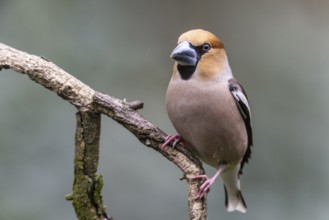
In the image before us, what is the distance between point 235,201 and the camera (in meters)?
2.80

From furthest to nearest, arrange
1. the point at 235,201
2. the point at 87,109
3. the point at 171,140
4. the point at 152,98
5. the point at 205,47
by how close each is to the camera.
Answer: the point at 152,98 < the point at 235,201 < the point at 205,47 < the point at 171,140 < the point at 87,109

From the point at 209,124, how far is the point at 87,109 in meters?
0.56

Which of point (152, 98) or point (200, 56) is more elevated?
point (152, 98)

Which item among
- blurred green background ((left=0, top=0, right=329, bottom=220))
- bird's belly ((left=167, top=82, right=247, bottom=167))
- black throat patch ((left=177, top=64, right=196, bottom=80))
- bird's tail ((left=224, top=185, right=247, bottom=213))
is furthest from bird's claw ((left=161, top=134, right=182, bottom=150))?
blurred green background ((left=0, top=0, right=329, bottom=220))

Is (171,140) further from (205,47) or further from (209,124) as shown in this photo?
(205,47)

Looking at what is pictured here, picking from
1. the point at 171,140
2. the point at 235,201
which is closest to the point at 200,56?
the point at 171,140

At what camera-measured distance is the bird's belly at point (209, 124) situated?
216 centimetres

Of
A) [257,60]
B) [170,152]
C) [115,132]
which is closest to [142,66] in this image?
[115,132]

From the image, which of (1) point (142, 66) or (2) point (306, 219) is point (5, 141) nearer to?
(1) point (142, 66)

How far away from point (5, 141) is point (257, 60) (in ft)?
5.20

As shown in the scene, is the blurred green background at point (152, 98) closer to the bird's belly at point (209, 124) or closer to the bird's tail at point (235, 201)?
the bird's tail at point (235, 201)

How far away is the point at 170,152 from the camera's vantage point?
1.94m

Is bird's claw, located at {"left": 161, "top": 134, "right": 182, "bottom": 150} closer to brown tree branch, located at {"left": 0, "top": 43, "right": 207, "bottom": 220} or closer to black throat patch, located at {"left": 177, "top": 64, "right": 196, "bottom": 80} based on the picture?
brown tree branch, located at {"left": 0, "top": 43, "right": 207, "bottom": 220}

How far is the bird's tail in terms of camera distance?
2.76 metres
